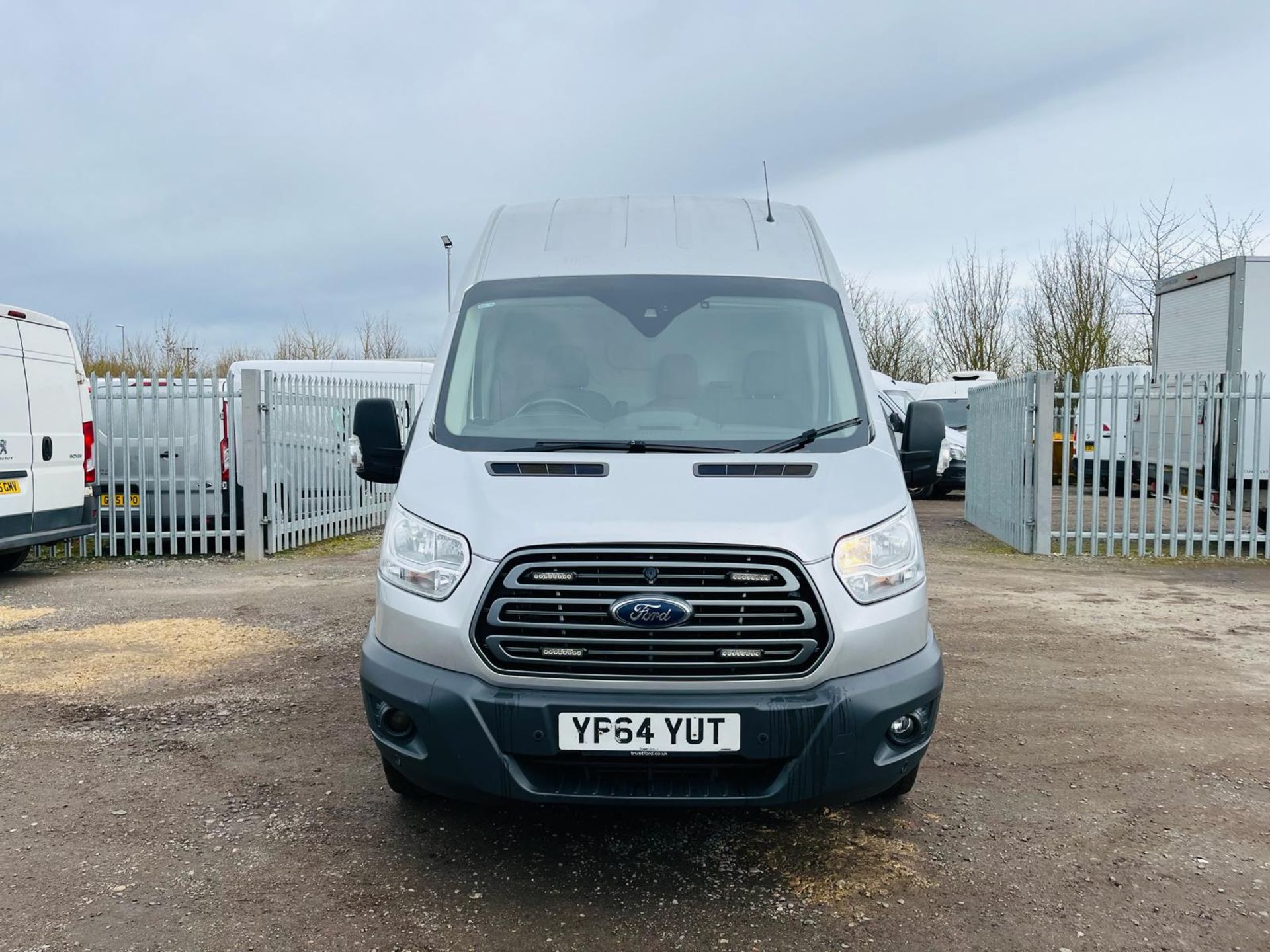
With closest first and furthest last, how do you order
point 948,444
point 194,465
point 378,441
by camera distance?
point 378,441, point 194,465, point 948,444

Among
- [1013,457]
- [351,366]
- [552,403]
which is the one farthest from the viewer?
[351,366]

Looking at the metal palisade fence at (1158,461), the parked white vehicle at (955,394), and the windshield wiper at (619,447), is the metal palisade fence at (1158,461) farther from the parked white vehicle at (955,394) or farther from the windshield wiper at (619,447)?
the windshield wiper at (619,447)

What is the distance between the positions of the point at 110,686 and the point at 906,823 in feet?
14.4

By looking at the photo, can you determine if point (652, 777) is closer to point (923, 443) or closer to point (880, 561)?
point (880, 561)

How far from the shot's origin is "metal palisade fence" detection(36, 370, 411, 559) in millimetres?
10609

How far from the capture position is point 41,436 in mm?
8844

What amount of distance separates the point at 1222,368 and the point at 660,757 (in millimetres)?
11410

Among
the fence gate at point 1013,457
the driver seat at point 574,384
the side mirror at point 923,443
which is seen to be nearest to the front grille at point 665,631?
the driver seat at point 574,384

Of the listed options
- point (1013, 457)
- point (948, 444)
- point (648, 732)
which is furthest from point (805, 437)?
point (948, 444)

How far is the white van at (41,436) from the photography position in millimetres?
8492

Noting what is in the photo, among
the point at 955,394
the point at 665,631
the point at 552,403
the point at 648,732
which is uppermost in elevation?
the point at 955,394

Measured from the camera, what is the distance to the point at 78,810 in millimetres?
4062

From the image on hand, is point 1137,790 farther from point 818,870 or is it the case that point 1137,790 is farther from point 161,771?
point 161,771

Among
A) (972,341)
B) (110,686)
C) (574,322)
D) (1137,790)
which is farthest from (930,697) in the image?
(972,341)
